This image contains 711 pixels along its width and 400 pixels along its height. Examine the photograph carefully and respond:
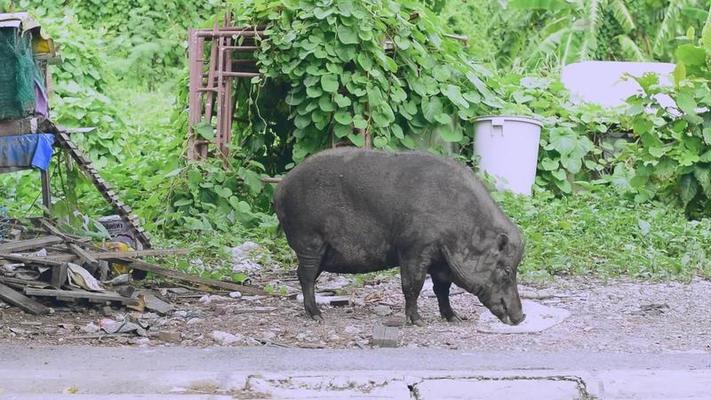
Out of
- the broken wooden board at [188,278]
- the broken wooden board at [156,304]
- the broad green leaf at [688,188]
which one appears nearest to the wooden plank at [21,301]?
the broken wooden board at [156,304]

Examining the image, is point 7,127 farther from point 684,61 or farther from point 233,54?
point 684,61

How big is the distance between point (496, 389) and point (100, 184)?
16.2 feet

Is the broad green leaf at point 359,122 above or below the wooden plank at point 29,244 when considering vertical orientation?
above

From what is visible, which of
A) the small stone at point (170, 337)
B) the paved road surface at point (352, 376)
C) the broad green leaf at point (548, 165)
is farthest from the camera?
the broad green leaf at point (548, 165)

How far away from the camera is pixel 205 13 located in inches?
888

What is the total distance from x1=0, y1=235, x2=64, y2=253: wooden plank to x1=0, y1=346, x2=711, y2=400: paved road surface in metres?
2.12

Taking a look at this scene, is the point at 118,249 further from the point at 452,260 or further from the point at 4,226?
the point at 452,260

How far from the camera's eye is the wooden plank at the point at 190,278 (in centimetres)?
855

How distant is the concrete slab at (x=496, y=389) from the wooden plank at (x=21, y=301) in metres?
3.31

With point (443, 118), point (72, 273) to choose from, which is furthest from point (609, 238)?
point (72, 273)

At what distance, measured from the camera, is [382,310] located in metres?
7.95

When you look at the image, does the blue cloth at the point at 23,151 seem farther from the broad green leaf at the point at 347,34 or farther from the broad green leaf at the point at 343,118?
the broad green leaf at the point at 347,34

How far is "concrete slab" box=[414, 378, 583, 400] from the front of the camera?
552 centimetres

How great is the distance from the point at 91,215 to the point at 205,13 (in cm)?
1126
